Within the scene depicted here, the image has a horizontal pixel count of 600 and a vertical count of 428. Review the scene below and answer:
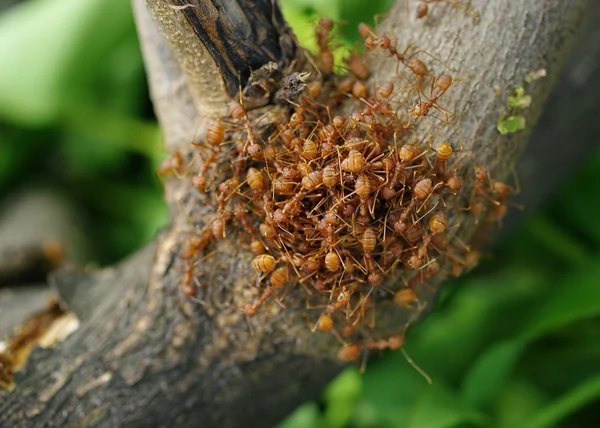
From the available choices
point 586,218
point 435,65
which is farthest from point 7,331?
point 586,218

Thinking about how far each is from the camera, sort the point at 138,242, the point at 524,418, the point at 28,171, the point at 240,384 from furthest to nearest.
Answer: the point at 28,171 < the point at 138,242 < the point at 524,418 < the point at 240,384

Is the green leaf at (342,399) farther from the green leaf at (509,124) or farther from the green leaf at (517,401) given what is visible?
the green leaf at (509,124)

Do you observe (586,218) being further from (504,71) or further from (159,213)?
(159,213)

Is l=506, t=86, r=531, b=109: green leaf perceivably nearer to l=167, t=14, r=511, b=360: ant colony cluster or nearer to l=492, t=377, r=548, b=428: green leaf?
l=167, t=14, r=511, b=360: ant colony cluster

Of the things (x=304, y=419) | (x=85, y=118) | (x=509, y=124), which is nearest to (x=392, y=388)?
(x=304, y=419)

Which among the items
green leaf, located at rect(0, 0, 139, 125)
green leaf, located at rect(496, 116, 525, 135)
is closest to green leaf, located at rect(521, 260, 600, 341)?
A: green leaf, located at rect(496, 116, 525, 135)

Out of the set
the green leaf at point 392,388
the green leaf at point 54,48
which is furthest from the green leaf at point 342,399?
the green leaf at point 54,48

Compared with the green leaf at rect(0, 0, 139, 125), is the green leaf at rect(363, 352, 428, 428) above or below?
below

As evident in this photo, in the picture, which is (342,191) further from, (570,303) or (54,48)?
(54,48)
